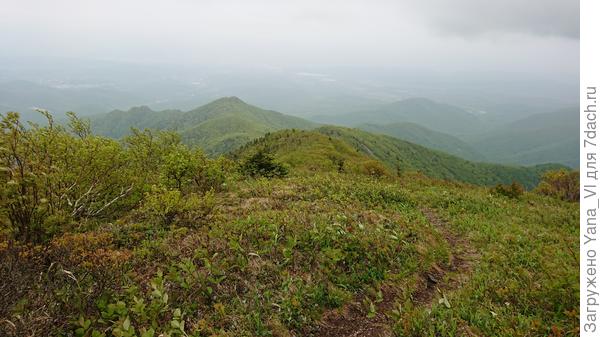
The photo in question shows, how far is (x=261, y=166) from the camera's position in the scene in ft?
80.8

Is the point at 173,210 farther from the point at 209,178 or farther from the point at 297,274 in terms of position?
the point at 209,178

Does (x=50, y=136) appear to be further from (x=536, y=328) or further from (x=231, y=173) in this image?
(x=536, y=328)

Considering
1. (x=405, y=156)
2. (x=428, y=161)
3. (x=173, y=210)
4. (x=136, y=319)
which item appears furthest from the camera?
(x=428, y=161)

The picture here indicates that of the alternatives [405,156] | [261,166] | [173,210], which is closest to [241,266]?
[173,210]

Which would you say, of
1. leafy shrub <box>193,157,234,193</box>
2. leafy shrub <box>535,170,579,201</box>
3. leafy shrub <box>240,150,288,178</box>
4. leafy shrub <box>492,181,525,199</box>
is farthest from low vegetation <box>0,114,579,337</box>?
leafy shrub <box>535,170,579,201</box>

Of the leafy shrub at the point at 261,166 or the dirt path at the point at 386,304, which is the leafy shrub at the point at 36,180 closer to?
the dirt path at the point at 386,304

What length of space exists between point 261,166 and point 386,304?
17.5 m

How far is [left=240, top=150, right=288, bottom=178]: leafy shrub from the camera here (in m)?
24.2

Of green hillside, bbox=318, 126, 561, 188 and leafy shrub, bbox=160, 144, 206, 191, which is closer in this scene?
leafy shrub, bbox=160, 144, 206, 191

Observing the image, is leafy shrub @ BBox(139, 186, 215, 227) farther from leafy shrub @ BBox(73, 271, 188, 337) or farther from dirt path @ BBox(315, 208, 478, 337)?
dirt path @ BBox(315, 208, 478, 337)

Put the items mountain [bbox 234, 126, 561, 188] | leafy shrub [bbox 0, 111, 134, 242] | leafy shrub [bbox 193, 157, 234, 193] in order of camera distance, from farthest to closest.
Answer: mountain [bbox 234, 126, 561, 188], leafy shrub [bbox 193, 157, 234, 193], leafy shrub [bbox 0, 111, 134, 242]

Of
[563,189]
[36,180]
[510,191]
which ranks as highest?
[36,180]

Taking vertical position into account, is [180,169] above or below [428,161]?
above

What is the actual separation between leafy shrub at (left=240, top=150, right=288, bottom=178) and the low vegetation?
854 centimetres
